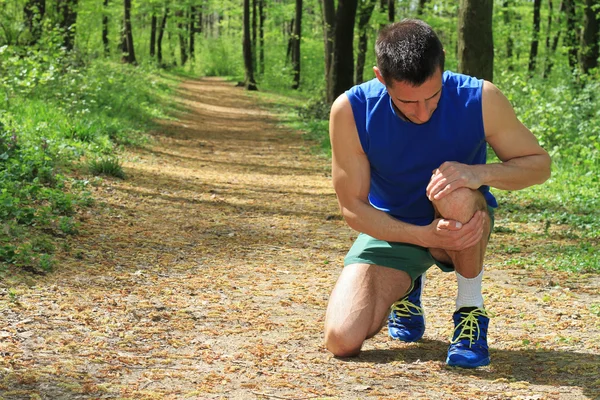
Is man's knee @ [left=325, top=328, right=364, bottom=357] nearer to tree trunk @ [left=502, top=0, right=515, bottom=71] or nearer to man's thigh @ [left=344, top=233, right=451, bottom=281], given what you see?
man's thigh @ [left=344, top=233, right=451, bottom=281]

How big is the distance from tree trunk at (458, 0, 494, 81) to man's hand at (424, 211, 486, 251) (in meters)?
6.59

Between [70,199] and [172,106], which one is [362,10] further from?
[70,199]

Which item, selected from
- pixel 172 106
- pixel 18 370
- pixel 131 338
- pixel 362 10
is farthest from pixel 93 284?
pixel 362 10

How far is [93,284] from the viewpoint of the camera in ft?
14.9

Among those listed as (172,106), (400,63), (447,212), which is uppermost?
(400,63)

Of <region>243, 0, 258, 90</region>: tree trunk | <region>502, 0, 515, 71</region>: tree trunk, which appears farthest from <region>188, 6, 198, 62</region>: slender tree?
<region>502, 0, 515, 71</region>: tree trunk

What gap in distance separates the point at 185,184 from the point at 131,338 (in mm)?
5594

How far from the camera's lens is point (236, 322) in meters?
4.08

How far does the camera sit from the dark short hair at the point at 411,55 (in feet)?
10.3

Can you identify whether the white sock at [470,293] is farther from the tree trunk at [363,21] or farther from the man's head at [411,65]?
the tree trunk at [363,21]

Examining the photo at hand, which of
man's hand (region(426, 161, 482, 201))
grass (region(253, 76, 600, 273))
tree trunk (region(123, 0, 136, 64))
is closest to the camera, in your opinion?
man's hand (region(426, 161, 482, 201))

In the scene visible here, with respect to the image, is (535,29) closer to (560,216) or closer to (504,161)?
(560,216)

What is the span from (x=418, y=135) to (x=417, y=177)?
0.75ft

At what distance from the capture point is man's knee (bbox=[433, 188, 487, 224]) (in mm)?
3328
